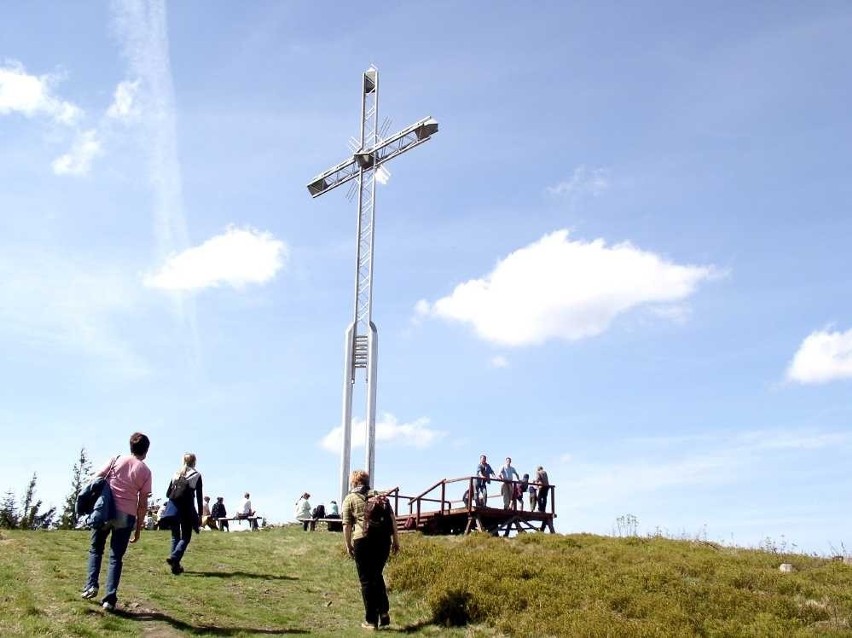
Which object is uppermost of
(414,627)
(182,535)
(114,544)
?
(182,535)

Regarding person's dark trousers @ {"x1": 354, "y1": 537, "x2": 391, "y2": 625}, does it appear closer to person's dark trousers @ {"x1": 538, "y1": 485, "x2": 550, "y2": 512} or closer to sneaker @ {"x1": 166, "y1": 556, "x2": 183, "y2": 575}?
sneaker @ {"x1": 166, "y1": 556, "x2": 183, "y2": 575}

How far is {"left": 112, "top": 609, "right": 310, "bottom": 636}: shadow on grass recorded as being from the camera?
1122 cm

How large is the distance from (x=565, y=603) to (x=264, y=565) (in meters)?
7.35

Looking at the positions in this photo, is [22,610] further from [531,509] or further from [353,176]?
[353,176]

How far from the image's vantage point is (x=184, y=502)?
1548cm

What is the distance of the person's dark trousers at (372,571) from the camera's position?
1240 centimetres

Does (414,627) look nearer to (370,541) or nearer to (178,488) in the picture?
(370,541)

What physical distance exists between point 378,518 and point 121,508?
3.68 meters

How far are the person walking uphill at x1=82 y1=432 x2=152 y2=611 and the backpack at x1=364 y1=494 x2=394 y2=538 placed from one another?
3.20m

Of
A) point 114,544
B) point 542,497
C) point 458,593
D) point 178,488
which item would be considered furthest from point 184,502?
point 542,497

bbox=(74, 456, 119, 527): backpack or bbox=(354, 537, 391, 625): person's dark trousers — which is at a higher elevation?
bbox=(74, 456, 119, 527): backpack

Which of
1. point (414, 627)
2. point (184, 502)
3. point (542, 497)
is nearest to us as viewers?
point (414, 627)

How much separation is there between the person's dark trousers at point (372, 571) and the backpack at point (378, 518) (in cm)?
11

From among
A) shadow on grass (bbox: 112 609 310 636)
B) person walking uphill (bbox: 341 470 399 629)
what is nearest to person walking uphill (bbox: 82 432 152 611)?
shadow on grass (bbox: 112 609 310 636)
